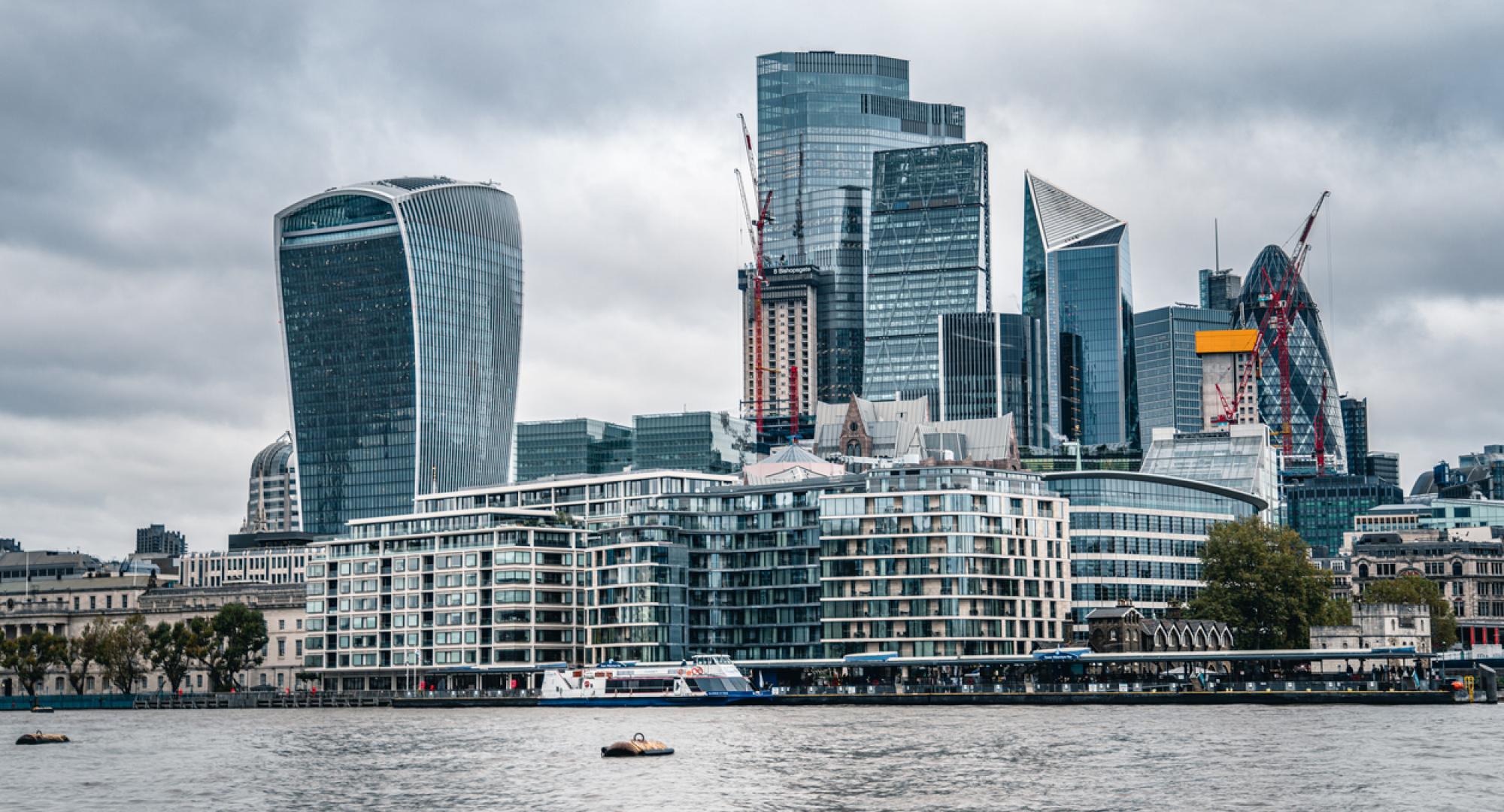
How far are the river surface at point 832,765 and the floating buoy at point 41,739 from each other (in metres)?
3.90

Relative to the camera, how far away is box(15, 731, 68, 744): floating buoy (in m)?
168

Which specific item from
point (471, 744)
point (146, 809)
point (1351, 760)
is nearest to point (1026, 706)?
point (471, 744)

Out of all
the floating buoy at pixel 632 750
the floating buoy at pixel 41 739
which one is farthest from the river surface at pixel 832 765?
the floating buoy at pixel 41 739

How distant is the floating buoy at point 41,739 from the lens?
168 meters

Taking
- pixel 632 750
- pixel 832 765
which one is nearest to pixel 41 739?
pixel 632 750

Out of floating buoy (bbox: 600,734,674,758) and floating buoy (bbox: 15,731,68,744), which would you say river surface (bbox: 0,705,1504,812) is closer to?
floating buoy (bbox: 600,734,674,758)

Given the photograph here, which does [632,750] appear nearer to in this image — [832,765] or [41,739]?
[832,765]

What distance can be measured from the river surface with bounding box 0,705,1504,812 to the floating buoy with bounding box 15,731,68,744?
390 cm

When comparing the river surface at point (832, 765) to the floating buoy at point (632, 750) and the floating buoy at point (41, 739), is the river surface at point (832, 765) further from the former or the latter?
the floating buoy at point (41, 739)

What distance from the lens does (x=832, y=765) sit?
119m

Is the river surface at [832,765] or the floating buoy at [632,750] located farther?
the floating buoy at [632,750]

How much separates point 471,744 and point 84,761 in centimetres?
2701

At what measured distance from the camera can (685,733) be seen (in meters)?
154

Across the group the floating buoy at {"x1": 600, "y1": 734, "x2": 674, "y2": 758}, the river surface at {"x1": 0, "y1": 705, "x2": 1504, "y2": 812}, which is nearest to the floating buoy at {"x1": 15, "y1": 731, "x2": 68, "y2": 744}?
the river surface at {"x1": 0, "y1": 705, "x2": 1504, "y2": 812}
